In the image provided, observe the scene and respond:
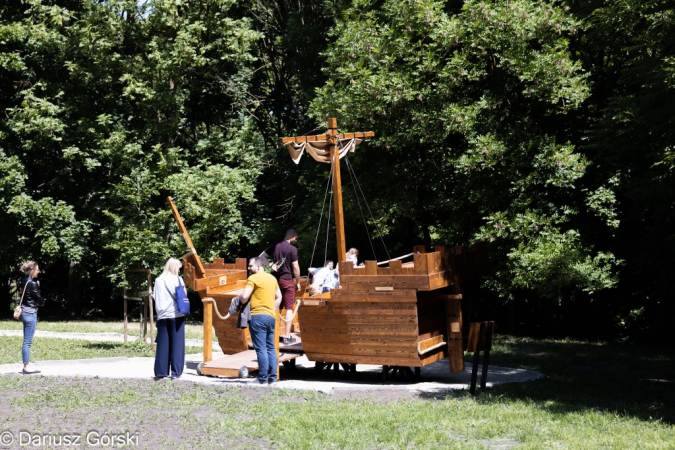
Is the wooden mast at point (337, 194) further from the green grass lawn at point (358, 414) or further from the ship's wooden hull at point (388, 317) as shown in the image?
the green grass lawn at point (358, 414)

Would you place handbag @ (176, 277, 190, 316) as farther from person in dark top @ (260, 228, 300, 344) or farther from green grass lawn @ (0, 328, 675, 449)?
person in dark top @ (260, 228, 300, 344)

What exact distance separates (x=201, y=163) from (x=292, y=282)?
13.8 meters

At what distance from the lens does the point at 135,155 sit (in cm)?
2702

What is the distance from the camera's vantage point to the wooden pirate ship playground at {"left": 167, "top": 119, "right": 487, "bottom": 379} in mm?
11617

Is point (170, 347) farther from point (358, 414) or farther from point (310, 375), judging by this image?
point (358, 414)

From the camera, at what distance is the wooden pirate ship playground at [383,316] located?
11617 mm

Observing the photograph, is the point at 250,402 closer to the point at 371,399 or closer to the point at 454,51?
the point at 371,399

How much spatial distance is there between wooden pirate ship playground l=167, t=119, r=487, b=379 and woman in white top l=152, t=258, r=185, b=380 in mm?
540

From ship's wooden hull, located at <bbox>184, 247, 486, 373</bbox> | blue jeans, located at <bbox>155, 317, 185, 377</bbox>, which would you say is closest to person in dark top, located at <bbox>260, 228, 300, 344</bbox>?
ship's wooden hull, located at <bbox>184, 247, 486, 373</bbox>

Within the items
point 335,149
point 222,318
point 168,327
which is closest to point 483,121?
point 335,149

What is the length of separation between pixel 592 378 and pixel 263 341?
5.64 meters

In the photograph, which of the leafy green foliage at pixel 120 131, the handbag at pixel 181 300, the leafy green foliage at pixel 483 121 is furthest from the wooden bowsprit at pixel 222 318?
the leafy green foliage at pixel 120 131

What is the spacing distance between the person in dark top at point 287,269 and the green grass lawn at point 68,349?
3615 millimetres

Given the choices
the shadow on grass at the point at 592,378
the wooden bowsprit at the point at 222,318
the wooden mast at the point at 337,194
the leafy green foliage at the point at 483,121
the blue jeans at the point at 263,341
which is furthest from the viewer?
the leafy green foliage at the point at 483,121
